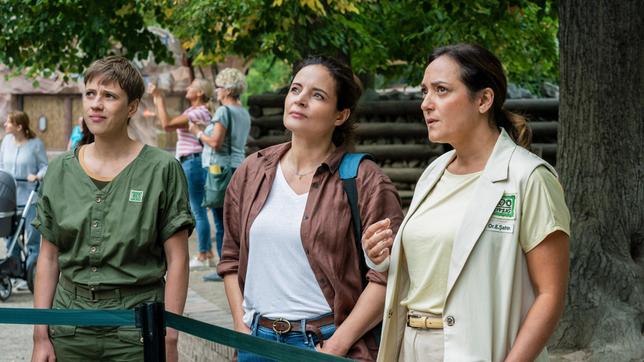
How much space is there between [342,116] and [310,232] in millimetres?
476

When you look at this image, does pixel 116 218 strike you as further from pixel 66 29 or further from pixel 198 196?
pixel 66 29

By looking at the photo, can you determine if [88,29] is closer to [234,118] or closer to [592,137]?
[234,118]

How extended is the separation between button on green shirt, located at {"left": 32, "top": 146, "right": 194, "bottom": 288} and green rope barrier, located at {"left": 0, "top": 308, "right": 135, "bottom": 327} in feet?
0.39

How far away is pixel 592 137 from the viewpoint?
262 inches

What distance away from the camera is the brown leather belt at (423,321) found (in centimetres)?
298

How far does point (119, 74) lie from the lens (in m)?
3.82

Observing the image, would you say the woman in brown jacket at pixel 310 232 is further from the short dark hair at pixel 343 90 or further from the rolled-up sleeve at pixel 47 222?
the rolled-up sleeve at pixel 47 222

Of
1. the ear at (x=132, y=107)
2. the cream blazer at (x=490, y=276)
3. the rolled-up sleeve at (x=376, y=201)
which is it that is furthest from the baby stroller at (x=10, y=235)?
the cream blazer at (x=490, y=276)

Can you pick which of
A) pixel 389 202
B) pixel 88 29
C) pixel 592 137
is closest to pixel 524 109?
pixel 88 29

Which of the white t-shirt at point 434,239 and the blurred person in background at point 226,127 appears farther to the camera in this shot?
the blurred person in background at point 226,127

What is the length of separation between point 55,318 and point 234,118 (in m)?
6.09

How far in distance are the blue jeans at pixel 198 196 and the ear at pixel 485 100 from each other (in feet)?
24.6

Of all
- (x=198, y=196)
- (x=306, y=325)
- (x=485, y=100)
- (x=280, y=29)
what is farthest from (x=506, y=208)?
(x=280, y=29)

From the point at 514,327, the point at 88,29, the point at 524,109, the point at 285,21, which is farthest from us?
the point at 524,109
